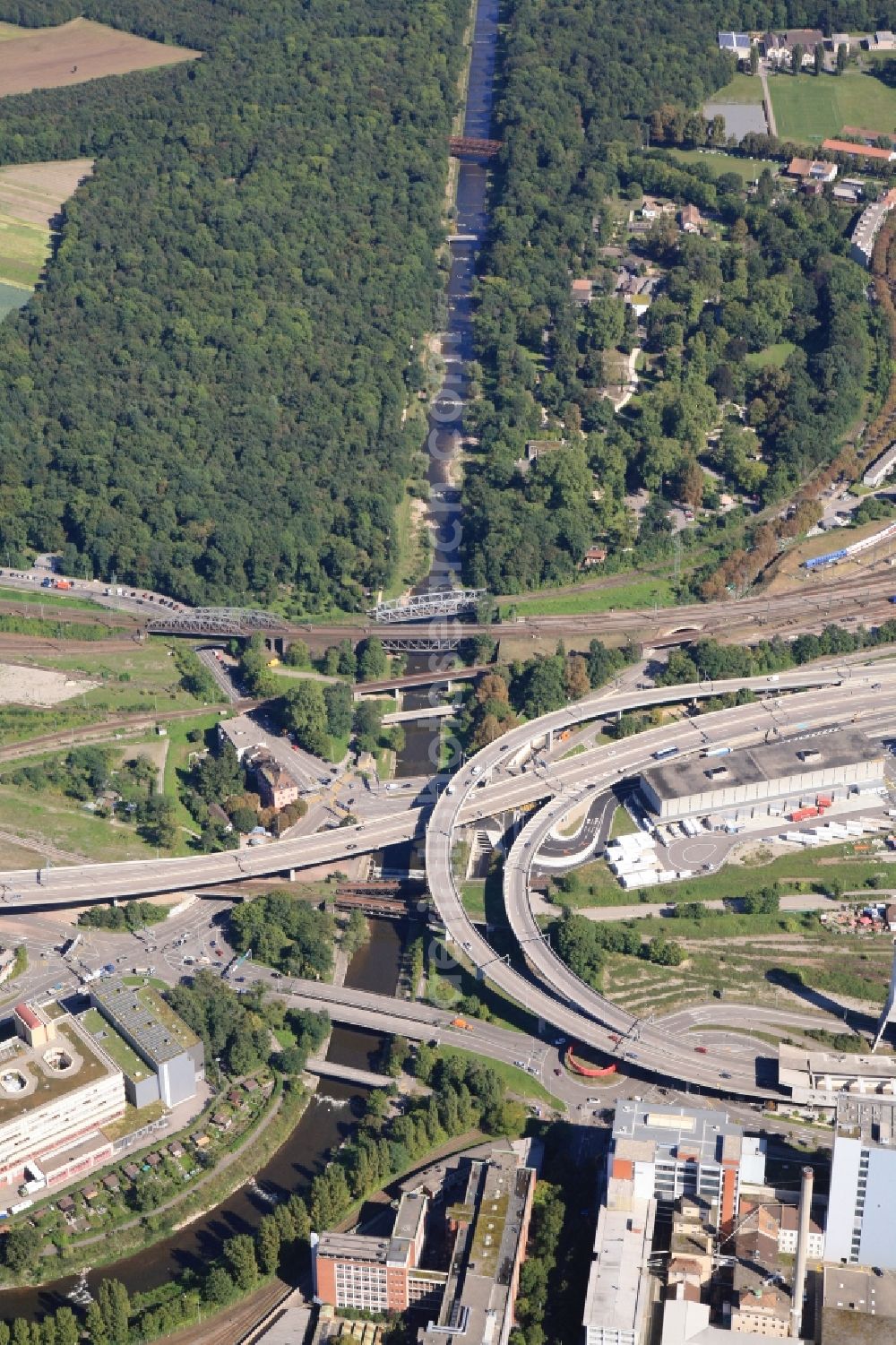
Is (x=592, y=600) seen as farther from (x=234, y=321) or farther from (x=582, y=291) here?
(x=234, y=321)

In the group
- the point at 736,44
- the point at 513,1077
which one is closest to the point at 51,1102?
the point at 513,1077

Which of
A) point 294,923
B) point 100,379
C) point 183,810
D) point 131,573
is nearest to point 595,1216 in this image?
point 294,923

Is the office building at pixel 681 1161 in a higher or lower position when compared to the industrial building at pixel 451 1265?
higher

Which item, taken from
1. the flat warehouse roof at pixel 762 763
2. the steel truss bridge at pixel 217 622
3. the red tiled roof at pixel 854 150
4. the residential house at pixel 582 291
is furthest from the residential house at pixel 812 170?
the flat warehouse roof at pixel 762 763

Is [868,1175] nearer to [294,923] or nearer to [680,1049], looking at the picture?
[680,1049]

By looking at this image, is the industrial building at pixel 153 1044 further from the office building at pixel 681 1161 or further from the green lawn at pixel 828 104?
the green lawn at pixel 828 104

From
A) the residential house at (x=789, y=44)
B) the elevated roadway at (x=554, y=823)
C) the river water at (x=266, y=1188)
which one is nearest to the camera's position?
the river water at (x=266, y=1188)

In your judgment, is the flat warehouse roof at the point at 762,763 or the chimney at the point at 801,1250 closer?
the chimney at the point at 801,1250
